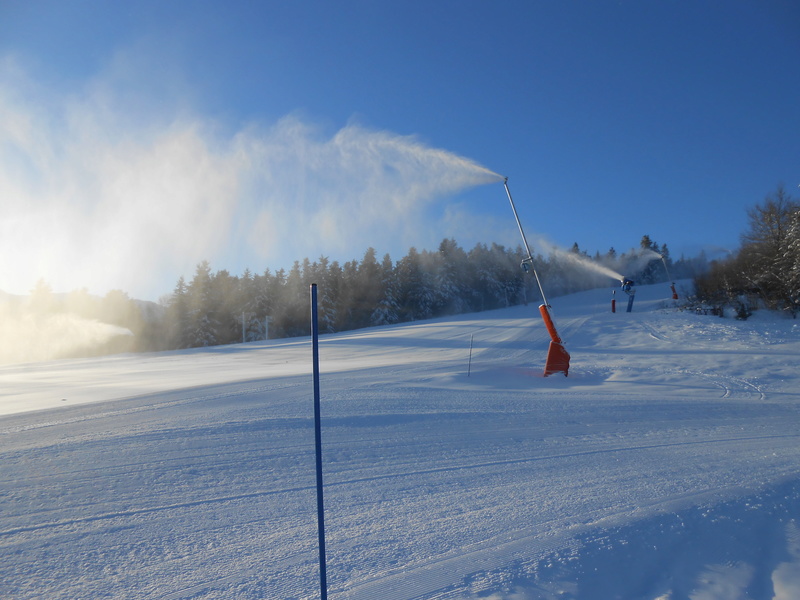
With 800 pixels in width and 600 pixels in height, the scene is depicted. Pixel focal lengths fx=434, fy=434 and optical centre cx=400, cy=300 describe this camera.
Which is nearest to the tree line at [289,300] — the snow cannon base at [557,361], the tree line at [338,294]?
the tree line at [338,294]

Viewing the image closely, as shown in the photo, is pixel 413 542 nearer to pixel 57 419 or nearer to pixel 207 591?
pixel 207 591

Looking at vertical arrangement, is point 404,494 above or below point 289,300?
below

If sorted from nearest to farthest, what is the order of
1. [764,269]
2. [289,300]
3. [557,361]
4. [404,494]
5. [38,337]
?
[404,494] → [557,361] → [764,269] → [38,337] → [289,300]

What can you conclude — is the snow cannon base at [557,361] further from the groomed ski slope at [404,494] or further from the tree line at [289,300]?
the tree line at [289,300]

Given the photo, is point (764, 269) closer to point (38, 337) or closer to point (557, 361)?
point (557, 361)

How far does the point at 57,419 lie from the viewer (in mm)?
7844

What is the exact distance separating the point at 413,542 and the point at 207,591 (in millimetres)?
1733

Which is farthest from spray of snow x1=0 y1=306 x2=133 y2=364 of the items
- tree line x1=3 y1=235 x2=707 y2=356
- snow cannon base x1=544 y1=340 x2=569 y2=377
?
snow cannon base x1=544 y1=340 x2=569 y2=377

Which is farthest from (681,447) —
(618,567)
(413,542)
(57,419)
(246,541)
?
(57,419)

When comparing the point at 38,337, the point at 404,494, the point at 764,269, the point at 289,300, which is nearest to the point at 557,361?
the point at 404,494

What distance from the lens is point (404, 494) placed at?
5.05 meters

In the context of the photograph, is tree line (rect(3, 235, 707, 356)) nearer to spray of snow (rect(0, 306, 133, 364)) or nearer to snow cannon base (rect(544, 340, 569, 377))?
spray of snow (rect(0, 306, 133, 364))

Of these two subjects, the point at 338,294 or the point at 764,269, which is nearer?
the point at 764,269

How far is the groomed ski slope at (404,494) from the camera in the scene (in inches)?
137
